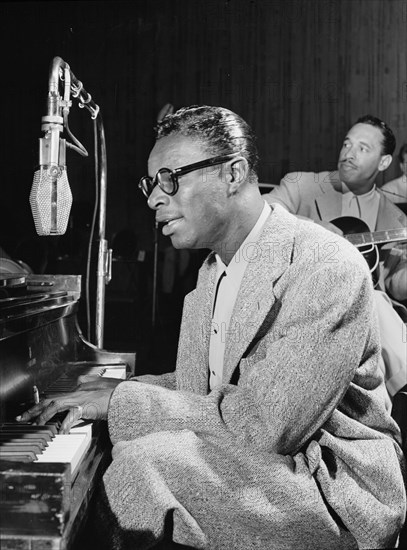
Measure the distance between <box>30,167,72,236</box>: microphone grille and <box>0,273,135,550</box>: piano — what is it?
22 centimetres

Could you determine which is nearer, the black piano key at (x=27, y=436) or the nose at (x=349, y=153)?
the black piano key at (x=27, y=436)

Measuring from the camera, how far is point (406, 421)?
6.53ft

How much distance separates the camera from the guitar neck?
432 centimetres

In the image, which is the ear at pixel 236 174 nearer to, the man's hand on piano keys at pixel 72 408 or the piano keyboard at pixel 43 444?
the man's hand on piano keys at pixel 72 408

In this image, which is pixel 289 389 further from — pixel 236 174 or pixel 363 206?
pixel 363 206

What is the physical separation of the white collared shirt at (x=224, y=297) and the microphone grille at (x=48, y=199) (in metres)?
0.53

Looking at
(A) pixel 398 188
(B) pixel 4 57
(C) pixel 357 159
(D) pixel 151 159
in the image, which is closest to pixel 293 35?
(A) pixel 398 188

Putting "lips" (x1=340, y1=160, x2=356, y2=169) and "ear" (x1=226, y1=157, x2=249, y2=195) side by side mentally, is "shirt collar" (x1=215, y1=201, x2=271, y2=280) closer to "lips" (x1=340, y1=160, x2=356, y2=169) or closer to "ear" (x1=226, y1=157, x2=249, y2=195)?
"ear" (x1=226, y1=157, x2=249, y2=195)

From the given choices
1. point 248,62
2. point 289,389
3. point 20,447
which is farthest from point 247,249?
point 248,62

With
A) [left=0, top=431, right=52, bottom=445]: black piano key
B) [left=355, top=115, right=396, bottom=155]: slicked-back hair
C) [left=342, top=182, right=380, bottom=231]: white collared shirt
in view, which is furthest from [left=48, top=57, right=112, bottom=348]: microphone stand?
[left=355, top=115, right=396, bottom=155]: slicked-back hair

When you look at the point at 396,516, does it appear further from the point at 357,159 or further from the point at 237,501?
the point at 357,159

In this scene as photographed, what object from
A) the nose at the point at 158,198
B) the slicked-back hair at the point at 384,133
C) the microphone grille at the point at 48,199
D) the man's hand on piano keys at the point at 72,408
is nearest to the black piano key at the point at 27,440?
the man's hand on piano keys at the point at 72,408

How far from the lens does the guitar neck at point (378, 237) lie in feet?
14.2

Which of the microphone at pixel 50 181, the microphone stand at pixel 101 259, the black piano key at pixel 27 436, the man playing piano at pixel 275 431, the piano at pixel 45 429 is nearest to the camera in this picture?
the piano at pixel 45 429
